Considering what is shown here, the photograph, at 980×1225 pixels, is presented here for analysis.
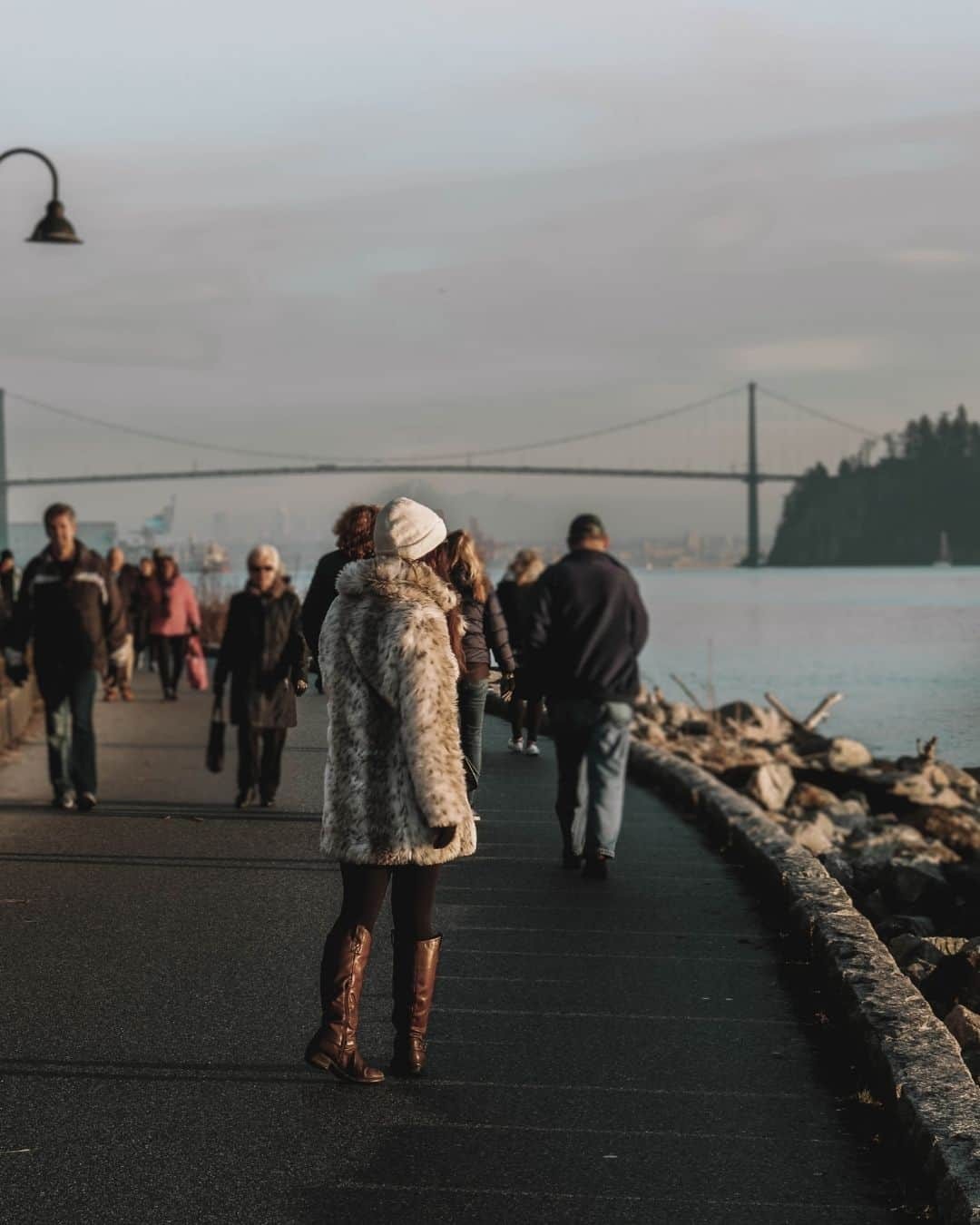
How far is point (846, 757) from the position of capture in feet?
74.5

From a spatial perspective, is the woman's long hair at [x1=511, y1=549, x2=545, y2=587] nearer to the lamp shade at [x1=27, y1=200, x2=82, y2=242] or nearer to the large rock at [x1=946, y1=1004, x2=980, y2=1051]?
the lamp shade at [x1=27, y1=200, x2=82, y2=242]

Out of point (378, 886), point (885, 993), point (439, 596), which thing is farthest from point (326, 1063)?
point (885, 993)

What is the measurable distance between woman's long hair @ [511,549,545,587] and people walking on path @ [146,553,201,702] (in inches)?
279

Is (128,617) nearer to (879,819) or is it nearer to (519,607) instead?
(519,607)

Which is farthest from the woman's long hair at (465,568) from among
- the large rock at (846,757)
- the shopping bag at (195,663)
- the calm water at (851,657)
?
the calm water at (851,657)

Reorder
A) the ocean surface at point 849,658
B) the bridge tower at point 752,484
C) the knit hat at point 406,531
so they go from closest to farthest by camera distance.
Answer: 1. the knit hat at point 406,531
2. the ocean surface at point 849,658
3. the bridge tower at point 752,484

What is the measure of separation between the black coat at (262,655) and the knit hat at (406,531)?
6.04m

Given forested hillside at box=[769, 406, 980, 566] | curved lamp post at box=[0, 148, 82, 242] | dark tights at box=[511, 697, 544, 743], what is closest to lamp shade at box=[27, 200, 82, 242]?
curved lamp post at box=[0, 148, 82, 242]

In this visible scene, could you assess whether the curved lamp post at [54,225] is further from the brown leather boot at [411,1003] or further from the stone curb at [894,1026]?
the brown leather boot at [411,1003]

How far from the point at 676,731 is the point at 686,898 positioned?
16.0 metres

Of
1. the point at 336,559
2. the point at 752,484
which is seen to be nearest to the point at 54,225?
the point at 336,559

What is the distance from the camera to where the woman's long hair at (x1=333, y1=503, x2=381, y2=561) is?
24.8ft

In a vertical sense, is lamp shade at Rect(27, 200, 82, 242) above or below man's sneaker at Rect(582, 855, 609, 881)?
above

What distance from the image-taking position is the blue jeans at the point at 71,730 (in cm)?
1205
